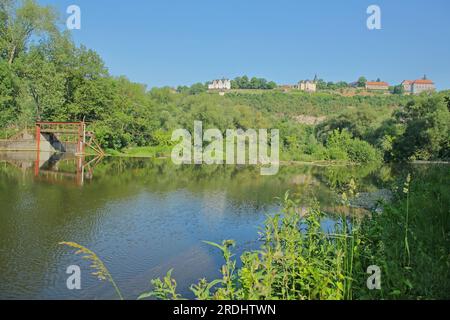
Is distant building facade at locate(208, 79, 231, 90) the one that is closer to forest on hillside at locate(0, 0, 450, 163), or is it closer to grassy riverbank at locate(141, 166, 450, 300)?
forest on hillside at locate(0, 0, 450, 163)

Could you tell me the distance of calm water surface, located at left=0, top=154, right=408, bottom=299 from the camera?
7.09m

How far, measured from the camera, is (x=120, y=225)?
10.9m

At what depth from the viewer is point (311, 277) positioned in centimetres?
521

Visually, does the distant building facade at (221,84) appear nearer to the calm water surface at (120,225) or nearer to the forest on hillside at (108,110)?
the forest on hillside at (108,110)

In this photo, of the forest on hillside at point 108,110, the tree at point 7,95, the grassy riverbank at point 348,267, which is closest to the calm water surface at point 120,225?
the grassy riverbank at point 348,267

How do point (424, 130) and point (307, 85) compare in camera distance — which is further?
point (307, 85)

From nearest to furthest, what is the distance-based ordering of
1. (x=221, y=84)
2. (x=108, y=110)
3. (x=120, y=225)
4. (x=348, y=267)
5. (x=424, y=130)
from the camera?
1. (x=348, y=267)
2. (x=120, y=225)
3. (x=424, y=130)
4. (x=108, y=110)
5. (x=221, y=84)

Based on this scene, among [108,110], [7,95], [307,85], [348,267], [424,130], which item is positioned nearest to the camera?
[348,267]

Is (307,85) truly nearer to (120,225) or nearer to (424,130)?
(424,130)

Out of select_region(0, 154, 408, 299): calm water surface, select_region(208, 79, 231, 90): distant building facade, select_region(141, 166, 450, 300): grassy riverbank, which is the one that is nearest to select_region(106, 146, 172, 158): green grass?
select_region(0, 154, 408, 299): calm water surface

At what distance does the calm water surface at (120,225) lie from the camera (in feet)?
23.3

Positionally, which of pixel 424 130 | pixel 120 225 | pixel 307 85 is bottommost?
pixel 120 225

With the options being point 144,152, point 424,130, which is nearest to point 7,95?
point 144,152

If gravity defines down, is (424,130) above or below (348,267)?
above
